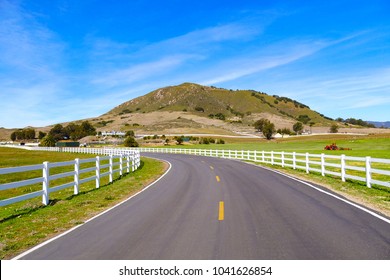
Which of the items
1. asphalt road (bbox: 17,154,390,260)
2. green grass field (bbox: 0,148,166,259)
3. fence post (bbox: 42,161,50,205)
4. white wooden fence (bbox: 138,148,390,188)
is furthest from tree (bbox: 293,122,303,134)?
fence post (bbox: 42,161,50,205)

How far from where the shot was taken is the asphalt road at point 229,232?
6.44 m

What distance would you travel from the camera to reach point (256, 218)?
30.6ft

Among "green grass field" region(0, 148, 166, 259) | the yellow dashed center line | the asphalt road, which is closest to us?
the asphalt road

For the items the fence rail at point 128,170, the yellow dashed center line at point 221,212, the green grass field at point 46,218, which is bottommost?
the green grass field at point 46,218

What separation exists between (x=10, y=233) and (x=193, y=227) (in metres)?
4.51

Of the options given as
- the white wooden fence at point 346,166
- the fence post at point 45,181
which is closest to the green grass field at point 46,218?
the fence post at point 45,181

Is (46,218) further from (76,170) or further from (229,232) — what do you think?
(229,232)

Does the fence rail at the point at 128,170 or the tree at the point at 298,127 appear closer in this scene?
the fence rail at the point at 128,170

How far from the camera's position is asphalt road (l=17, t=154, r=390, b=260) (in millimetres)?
6438

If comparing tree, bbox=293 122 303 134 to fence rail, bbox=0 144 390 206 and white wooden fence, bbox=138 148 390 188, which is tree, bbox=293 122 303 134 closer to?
white wooden fence, bbox=138 148 390 188

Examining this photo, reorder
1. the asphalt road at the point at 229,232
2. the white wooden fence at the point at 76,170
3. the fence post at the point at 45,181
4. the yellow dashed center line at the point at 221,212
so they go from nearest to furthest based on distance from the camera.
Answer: the asphalt road at the point at 229,232 → the yellow dashed center line at the point at 221,212 → the white wooden fence at the point at 76,170 → the fence post at the point at 45,181

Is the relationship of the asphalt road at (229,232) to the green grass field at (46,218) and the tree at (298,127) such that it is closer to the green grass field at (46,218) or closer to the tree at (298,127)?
the green grass field at (46,218)
